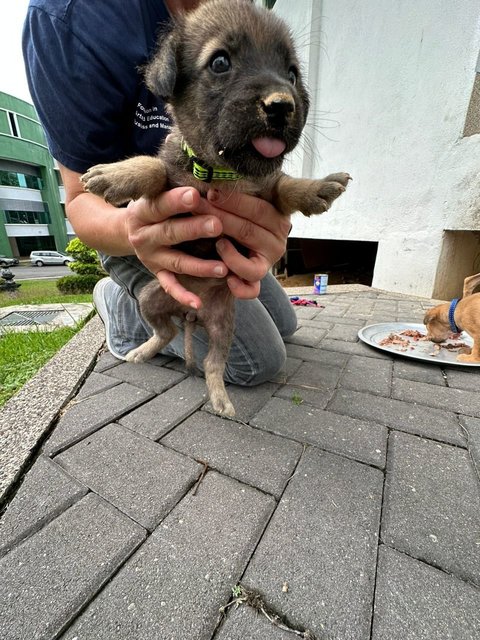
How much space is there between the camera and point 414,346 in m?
2.72

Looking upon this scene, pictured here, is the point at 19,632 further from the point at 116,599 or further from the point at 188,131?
the point at 188,131

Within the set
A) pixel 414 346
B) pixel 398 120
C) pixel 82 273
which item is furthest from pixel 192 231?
pixel 82 273

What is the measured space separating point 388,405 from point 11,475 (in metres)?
1.74

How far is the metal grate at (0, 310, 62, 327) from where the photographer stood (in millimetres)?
4336

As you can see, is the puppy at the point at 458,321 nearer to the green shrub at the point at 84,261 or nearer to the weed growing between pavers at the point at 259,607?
the weed growing between pavers at the point at 259,607

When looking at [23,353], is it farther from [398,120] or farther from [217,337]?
[398,120]

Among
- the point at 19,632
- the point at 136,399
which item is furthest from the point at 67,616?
the point at 136,399

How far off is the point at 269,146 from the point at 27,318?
4817mm

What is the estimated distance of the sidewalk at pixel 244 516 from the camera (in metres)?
0.83

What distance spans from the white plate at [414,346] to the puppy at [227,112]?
1563mm

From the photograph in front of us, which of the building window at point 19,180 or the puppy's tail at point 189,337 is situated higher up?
the building window at point 19,180

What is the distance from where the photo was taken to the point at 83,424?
1583 mm

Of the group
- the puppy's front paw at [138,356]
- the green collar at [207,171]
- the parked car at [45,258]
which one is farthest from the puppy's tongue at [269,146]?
the parked car at [45,258]

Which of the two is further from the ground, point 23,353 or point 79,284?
point 23,353
